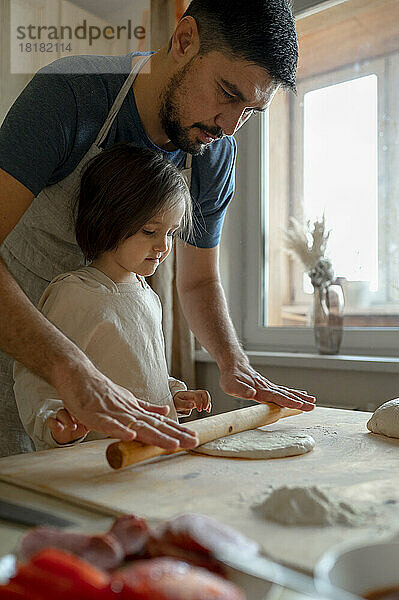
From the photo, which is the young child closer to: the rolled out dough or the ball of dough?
the rolled out dough

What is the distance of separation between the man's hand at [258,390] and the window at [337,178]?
0.83 metres

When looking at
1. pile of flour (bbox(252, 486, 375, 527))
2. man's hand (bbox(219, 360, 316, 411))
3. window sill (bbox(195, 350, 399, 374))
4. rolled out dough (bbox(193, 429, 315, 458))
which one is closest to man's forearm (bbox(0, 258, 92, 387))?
rolled out dough (bbox(193, 429, 315, 458))

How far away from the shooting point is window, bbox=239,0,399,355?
209 centimetres

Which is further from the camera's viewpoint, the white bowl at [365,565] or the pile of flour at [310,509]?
the pile of flour at [310,509]

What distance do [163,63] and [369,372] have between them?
3.83 feet

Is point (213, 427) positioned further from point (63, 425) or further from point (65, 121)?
point (65, 121)

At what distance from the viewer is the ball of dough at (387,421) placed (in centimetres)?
108

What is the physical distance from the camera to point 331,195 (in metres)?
2.27

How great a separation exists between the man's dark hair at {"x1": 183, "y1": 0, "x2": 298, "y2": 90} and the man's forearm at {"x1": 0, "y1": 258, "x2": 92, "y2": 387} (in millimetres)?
700

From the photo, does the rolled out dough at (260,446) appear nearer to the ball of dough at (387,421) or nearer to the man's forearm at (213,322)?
the ball of dough at (387,421)

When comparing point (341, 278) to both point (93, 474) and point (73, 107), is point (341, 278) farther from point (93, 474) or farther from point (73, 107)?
point (93, 474)

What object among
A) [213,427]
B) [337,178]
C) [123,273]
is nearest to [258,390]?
[213,427]

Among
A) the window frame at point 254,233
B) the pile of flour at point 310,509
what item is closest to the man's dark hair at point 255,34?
the pile of flour at point 310,509

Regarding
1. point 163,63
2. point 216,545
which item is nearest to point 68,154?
point 163,63
